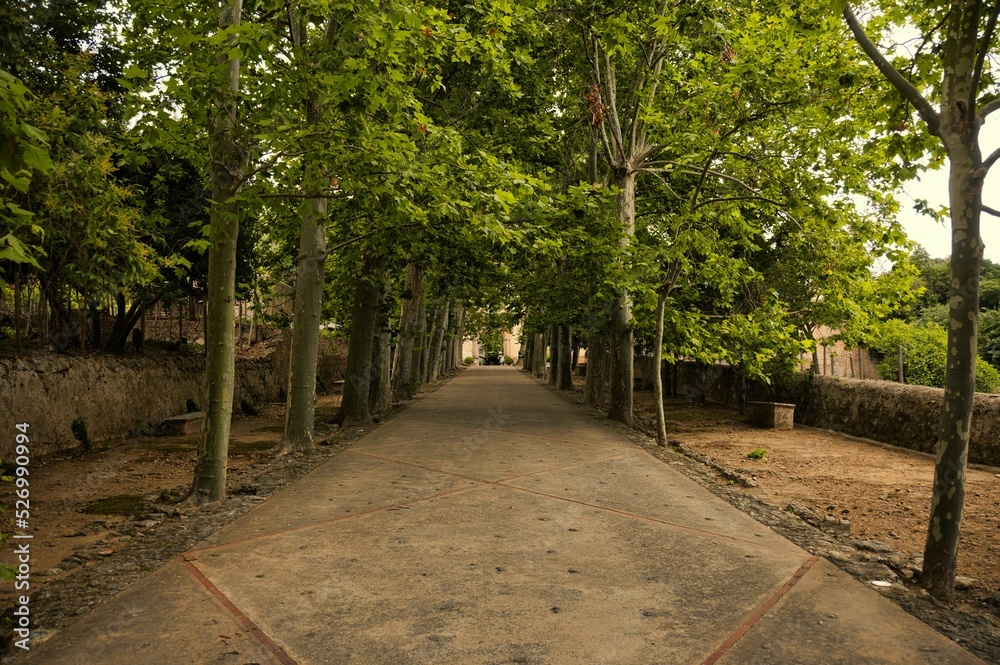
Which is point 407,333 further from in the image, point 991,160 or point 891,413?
point 991,160

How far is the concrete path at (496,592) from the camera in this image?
3.36 meters

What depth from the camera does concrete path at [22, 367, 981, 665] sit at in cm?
336

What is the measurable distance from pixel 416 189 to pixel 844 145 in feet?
25.0

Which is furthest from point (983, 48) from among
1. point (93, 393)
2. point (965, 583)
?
point (93, 393)

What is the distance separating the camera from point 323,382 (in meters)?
24.7

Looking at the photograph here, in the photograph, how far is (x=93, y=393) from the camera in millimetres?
11469

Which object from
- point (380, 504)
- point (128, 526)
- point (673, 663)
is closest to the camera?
point (673, 663)

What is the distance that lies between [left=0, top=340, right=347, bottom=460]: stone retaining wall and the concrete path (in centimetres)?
518

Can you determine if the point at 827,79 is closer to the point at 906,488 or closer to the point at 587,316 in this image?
the point at 906,488

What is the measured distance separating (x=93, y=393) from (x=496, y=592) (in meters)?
10.2

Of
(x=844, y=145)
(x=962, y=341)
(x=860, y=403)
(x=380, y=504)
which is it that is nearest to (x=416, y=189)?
(x=380, y=504)

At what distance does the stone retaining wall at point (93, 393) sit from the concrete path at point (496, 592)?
518 cm

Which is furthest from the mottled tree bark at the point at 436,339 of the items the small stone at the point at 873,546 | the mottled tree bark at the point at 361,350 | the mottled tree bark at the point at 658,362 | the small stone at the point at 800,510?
the small stone at the point at 873,546

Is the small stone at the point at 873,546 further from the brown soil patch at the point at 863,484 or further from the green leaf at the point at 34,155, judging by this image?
the green leaf at the point at 34,155
